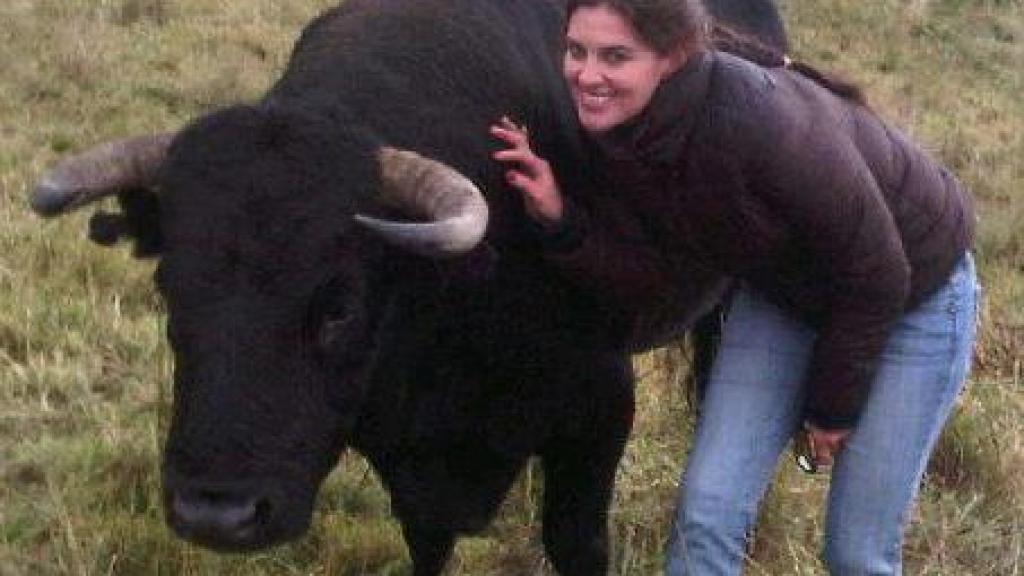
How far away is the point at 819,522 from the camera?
549 cm

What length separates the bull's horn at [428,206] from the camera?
379cm

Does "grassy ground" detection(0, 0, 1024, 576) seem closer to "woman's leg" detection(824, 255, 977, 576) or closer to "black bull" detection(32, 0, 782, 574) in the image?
"black bull" detection(32, 0, 782, 574)

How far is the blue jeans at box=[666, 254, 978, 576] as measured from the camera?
4.17 m

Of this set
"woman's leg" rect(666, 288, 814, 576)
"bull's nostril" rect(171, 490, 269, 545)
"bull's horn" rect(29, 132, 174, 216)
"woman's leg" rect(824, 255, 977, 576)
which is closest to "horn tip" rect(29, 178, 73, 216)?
"bull's horn" rect(29, 132, 174, 216)

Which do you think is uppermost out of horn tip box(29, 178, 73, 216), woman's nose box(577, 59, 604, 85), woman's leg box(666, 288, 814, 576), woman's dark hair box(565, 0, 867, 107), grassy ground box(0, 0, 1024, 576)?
woman's dark hair box(565, 0, 867, 107)

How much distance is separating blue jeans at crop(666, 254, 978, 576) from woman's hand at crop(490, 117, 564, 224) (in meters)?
0.55

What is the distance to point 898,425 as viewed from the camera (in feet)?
13.7

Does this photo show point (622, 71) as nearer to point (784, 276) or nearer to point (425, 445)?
point (784, 276)

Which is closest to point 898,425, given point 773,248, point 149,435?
point 773,248

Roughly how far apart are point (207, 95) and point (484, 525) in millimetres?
6165

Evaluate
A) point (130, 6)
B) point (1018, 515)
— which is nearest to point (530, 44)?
point (1018, 515)

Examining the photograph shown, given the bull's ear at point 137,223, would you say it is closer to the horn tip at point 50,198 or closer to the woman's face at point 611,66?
the horn tip at point 50,198

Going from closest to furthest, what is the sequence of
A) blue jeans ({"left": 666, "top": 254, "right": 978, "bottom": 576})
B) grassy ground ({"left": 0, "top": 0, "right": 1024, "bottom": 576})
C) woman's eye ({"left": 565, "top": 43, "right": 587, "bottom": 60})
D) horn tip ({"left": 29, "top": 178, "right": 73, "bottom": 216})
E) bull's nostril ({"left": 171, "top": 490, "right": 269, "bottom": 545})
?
bull's nostril ({"left": 171, "top": 490, "right": 269, "bottom": 545})
woman's eye ({"left": 565, "top": 43, "right": 587, "bottom": 60})
horn tip ({"left": 29, "top": 178, "right": 73, "bottom": 216})
blue jeans ({"left": 666, "top": 254, "right": 978, "bottom": 576})
grassy ground ({"left": 0, "top": 0, "right": 1024, "bottom": 576})

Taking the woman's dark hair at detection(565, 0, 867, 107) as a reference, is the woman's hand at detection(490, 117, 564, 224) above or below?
below
